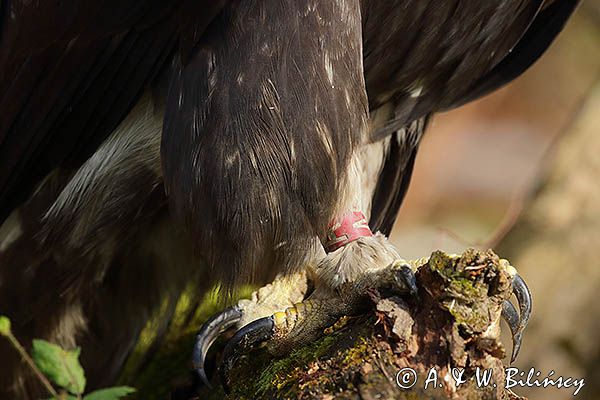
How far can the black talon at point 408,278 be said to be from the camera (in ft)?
7.66

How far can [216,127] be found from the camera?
2699 mm

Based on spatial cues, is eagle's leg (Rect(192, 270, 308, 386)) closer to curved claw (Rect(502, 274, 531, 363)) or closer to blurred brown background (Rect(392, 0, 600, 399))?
curved claw (Rect(502, 274, 531, 363))

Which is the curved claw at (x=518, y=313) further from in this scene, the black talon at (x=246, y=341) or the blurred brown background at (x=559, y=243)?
the blurred brown background at (x=559, y=243)

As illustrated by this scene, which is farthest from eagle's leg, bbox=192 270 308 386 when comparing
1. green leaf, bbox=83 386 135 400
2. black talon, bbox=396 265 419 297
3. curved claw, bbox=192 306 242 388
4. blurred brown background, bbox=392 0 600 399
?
blurred brown background, bbox=392 0 600 399

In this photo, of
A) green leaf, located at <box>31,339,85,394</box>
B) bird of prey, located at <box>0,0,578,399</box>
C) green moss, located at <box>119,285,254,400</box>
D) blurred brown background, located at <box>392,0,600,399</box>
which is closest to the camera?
green leaf, located at <box>31,339,85,394</box>

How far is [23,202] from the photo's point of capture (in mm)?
3164

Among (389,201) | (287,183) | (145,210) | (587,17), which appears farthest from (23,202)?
(587,17)

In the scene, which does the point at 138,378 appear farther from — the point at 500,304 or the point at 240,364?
the point at 500,304

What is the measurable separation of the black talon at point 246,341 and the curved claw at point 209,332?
0.30 feet

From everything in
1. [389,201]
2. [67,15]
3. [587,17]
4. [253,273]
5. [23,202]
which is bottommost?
[587,17]

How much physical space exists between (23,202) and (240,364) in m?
0.90

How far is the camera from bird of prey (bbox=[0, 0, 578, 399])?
2.68 m

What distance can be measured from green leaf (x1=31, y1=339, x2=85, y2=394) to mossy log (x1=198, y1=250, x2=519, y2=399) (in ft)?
1.31

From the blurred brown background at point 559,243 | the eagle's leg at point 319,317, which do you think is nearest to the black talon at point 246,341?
the eagle's leg at point 319,317
